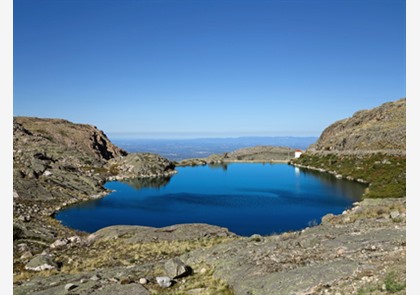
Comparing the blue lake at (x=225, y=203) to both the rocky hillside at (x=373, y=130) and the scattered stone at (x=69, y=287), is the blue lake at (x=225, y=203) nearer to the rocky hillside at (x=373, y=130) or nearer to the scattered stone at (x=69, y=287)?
the rocky hillside at (x=373, y=130)

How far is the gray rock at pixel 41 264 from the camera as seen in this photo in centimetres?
2859

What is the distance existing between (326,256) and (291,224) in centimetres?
3791

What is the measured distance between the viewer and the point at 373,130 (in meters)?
142

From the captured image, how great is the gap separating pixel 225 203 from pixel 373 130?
313 feet

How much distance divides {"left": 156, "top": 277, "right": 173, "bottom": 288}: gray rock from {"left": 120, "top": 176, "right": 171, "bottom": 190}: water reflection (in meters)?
81.2

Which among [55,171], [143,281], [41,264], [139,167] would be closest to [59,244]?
[41,264]

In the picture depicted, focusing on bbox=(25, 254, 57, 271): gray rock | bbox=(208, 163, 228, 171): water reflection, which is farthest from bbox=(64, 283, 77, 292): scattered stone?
bbox=(208, 163, 228, 171): water reflection

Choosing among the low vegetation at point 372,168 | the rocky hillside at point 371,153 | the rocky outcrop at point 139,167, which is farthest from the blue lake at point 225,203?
the rocky outcrop at point 139,167

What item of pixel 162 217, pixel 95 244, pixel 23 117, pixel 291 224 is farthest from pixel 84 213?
pixel 23 117

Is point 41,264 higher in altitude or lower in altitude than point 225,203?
higher

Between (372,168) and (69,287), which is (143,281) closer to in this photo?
(69,287)

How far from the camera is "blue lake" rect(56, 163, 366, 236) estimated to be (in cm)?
5969

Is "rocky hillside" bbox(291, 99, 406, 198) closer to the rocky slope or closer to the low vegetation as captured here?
the low vegetation
